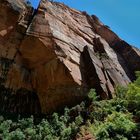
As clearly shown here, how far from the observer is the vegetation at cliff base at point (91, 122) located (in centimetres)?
1759

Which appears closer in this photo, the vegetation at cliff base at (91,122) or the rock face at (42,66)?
the vegetation at cliff base at (91,122)

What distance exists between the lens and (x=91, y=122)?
2006cm

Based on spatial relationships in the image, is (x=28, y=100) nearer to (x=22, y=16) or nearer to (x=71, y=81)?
(x=71, y=81)

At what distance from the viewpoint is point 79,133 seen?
61.8ft

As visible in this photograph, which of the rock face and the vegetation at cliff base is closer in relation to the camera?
the vegetation at cliff base

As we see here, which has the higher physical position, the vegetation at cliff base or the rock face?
the rock face

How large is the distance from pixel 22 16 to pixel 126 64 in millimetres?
10400

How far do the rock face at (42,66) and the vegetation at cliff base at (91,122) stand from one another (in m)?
1.21

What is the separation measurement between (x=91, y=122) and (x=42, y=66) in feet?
18.1

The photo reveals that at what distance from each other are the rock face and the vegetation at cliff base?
121 cm

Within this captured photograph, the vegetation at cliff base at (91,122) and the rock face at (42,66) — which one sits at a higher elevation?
the rock face at (42,66)

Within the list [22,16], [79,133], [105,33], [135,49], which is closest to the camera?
[79,133]

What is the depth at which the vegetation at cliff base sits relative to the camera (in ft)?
57.7

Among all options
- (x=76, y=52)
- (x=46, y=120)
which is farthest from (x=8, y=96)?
(x=76, y=52)
